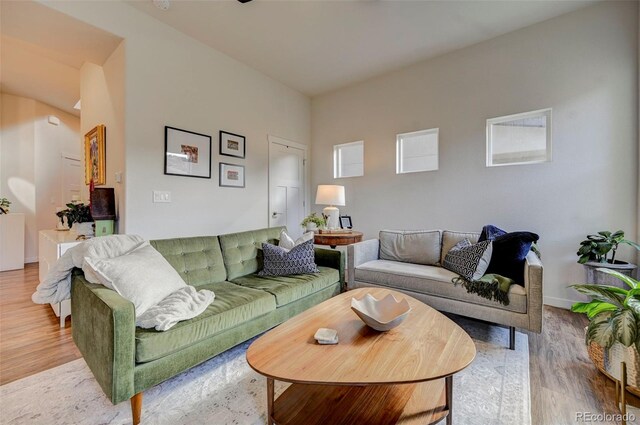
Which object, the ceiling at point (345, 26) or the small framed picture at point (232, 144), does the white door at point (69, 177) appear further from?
the ceiling at point (345, 26)

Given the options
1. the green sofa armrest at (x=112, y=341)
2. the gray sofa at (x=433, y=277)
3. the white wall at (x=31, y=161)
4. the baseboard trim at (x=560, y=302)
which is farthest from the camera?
the white wall at (x=31, y=161)

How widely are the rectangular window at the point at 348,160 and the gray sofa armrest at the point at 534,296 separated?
2.75 meters

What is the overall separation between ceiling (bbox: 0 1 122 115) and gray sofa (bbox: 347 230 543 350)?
3.37 metres

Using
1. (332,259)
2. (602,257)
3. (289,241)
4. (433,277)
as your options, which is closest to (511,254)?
(433,277)

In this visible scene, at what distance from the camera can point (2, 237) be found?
14.3 feet

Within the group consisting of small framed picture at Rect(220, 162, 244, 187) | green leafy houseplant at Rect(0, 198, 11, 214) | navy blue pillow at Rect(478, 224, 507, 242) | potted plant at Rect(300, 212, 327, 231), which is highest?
small framed picture at Rect(220, 162, 244, 187)

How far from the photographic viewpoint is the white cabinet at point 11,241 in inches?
172

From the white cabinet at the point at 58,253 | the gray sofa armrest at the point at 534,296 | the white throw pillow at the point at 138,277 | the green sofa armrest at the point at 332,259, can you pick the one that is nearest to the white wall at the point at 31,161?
the white cabinet at the point at 58,253

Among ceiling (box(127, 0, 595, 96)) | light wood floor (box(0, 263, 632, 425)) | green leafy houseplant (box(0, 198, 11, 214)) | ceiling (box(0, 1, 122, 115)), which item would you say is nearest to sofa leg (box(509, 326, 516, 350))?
light wood floor (box(0, 263, 632, 425))

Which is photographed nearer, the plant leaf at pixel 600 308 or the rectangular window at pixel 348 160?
the plant leaf at pixel 600 308

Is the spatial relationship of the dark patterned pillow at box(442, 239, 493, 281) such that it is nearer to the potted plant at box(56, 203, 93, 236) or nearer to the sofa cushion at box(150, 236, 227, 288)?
the sofa cushion at box(150, 236, 227, 288)

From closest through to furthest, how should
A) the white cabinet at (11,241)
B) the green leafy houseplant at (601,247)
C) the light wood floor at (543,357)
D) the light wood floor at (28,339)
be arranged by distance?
the light wood floor at (543,357) → the light wood floor at (28,339) → the green leafy houseplant at (601,247) → the white cabinet at (11,241)

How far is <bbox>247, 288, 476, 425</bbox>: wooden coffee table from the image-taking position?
104cm

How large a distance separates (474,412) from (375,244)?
6.12 ft
